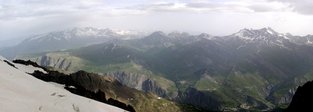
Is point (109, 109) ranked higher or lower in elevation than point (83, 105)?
lower

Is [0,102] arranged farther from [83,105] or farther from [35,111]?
[83,105]

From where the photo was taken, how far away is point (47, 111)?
6162 cm

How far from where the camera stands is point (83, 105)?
78875 millimetres

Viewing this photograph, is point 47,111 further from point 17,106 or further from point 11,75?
point 11,75

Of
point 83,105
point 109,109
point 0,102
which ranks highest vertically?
point 0,102

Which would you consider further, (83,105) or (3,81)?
(83,105)

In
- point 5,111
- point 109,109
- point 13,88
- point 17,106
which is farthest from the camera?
point 109,109

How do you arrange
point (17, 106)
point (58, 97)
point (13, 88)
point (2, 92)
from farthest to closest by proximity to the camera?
point (58, 97), point (13, 88), point (2, 92), point (17, 106)

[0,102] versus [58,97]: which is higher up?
[0,102]

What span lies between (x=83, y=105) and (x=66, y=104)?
733cm

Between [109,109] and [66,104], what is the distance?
66.2ft

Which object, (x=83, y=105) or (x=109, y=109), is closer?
(x=83, y=105)

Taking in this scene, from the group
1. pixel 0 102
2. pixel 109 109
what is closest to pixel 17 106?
pixel 0 102

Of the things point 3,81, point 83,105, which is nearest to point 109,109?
point 83,105
